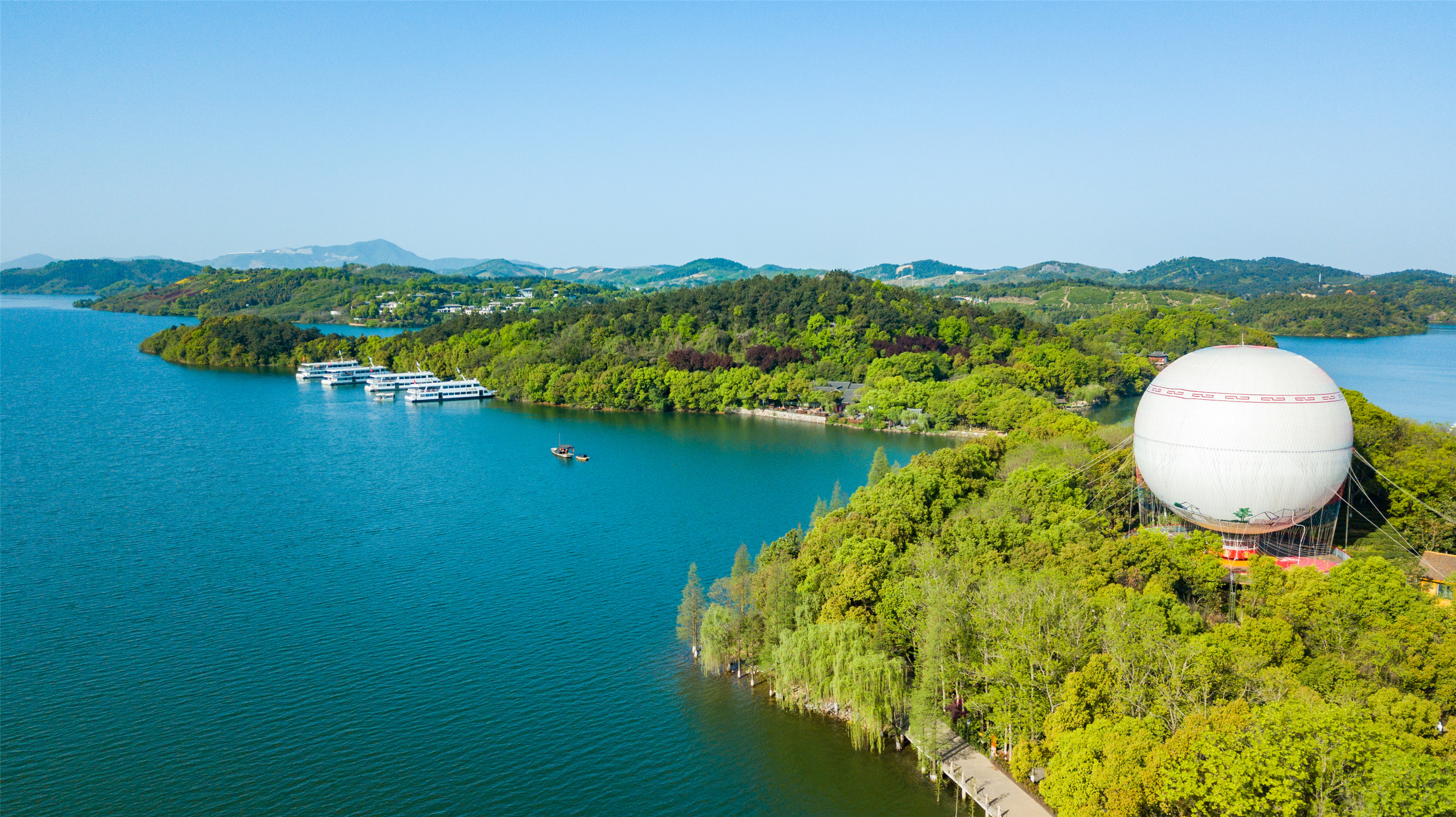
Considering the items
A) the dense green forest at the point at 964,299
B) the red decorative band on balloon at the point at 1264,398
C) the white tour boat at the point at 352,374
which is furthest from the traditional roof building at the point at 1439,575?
the dense green forest at the point at 964,299

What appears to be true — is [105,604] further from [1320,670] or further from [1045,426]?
[1045,426]

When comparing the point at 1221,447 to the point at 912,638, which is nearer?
the point at 912,638

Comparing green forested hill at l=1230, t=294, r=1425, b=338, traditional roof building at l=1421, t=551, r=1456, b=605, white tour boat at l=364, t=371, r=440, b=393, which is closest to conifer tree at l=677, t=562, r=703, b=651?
traditional roof building at l=1421, t=551, r=1456, b=605

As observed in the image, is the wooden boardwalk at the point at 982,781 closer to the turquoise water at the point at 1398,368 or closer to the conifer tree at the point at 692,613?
the conifer tree at the point at 692,613

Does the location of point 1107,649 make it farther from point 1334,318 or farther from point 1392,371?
point 1334,318

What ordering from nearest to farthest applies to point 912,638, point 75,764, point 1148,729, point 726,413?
point 1148,729 → point 75,764 → point 912,638 → point 726,413

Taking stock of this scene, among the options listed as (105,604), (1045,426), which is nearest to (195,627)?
(105,604)

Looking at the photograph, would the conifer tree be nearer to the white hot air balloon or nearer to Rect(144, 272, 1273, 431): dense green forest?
the white hot air balloon

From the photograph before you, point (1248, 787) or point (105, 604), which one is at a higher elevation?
point (1248, 787)
